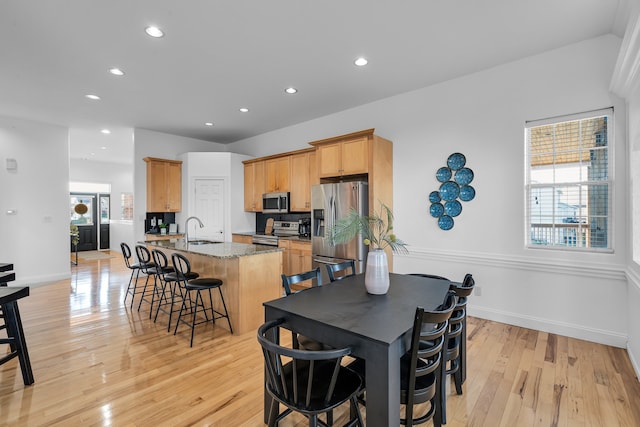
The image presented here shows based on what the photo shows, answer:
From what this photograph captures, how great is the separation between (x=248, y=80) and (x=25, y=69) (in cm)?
253

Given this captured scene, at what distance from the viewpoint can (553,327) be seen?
3.22 metres

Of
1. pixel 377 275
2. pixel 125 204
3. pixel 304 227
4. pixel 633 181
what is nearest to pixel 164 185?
pixel 304 227

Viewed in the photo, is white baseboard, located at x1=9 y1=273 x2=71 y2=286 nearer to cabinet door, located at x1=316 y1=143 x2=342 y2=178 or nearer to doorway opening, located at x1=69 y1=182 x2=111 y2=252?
doorway opening, located at x1=69 y1=182 x2=111 y2=252

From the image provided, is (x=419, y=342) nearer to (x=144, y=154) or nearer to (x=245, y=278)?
(x=245, y=278)

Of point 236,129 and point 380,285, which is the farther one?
point 236,129

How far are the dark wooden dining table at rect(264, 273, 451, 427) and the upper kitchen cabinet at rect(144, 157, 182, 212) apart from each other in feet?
17.1

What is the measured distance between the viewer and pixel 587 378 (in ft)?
7.86

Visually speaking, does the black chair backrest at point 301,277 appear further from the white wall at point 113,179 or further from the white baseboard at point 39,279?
the white wall at point 113,179

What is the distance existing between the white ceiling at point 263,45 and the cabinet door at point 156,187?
162cm

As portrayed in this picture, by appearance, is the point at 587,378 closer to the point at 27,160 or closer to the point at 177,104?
the point at 177,104

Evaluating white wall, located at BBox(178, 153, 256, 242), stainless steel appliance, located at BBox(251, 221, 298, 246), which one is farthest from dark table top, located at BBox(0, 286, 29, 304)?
white wall, located at BBox(178, 153, 256, 242)

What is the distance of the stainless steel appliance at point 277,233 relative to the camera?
5559 mm

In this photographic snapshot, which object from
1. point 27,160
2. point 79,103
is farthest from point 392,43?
point 27,160

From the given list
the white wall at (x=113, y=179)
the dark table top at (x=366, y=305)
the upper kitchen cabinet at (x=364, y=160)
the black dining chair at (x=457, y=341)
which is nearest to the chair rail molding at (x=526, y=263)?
the upper kitchen cabinet at (x=364, y=160)
